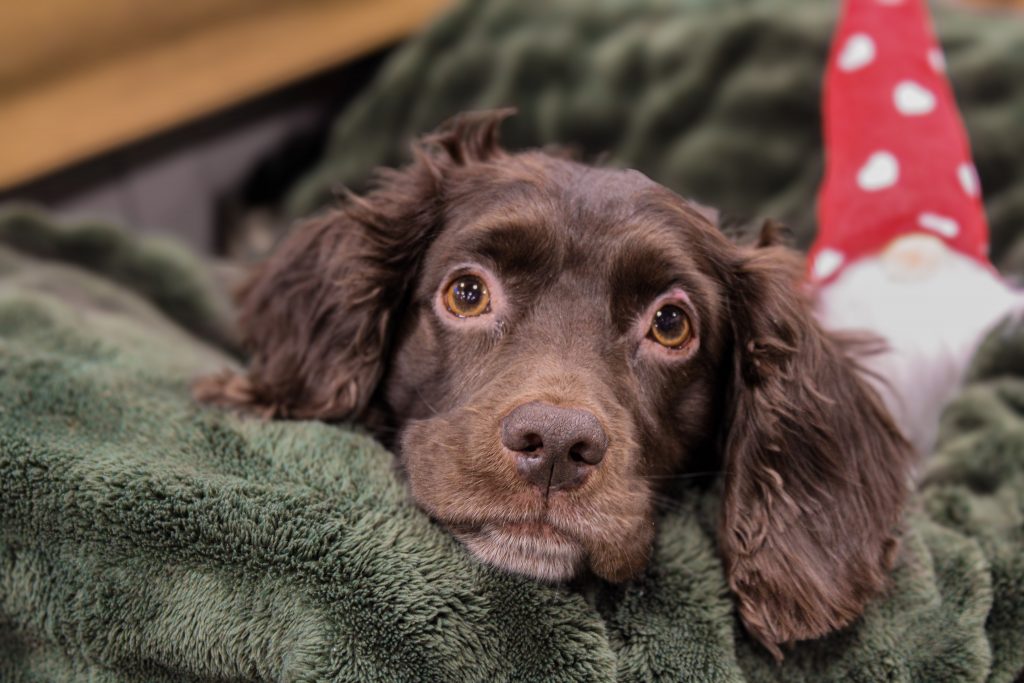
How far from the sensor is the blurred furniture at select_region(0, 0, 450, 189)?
3.39 meters

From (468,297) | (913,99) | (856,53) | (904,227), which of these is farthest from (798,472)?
(856,53)

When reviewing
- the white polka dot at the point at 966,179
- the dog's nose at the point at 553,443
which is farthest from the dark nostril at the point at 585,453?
the white polka dot at the point at 966,179

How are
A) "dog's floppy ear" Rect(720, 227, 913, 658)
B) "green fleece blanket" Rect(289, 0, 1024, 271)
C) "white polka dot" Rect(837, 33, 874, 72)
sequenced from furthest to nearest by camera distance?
1. "green fleece blanket" Rect(289, 0, 1024, 271)
2. "white polka dot" Rect(837, 33, 874, 72)
3. "dog's floppy ear" Rect(720, 227, 913, 658)

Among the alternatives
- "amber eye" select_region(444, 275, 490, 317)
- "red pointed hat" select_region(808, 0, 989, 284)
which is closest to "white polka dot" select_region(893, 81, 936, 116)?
"red pointed hat" select_region(808, 0, 989, 284)

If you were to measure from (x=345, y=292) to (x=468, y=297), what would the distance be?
32 cm

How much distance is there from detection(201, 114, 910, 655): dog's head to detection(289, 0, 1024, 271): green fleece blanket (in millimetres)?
1564

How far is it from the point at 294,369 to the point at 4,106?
7.01 feet

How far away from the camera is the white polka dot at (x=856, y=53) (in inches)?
111

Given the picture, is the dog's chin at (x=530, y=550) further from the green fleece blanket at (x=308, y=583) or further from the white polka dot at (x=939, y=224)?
the white polka dot at (x=939, y=224)

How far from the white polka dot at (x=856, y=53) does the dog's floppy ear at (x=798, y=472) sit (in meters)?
1.20

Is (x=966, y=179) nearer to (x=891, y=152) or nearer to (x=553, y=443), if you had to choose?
(x=891, y=152)

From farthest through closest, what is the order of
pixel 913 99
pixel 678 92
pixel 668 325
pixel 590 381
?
1. pixel 678 92
2. pixel 913 99
3. pixel 668 325
4. pixel 590 381

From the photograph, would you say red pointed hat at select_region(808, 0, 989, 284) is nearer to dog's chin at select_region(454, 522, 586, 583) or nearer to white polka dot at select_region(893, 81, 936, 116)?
white polka dot at select_region(893, 81, 936, 116)

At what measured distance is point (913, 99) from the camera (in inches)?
106
